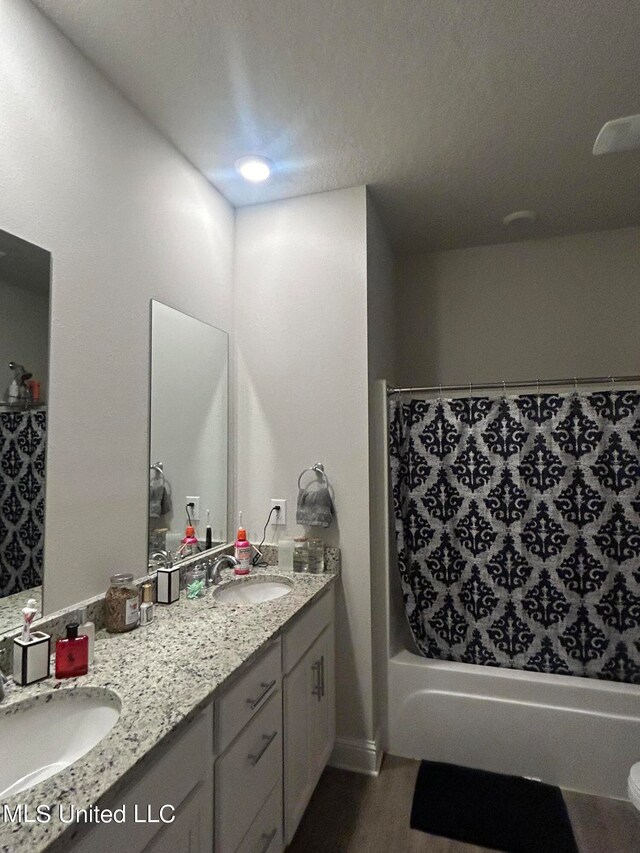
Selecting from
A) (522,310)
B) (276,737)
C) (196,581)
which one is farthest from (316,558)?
(522,310)

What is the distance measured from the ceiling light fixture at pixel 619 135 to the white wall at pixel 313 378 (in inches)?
38.6

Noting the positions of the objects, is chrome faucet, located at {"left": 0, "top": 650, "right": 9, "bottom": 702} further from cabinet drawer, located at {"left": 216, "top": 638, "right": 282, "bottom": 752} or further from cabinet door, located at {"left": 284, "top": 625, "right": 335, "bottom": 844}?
cabinet door, located at {"left": 284, "top": 625, "right": 335, "bottom": 844}

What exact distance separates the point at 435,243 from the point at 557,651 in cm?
235

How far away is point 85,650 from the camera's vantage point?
1.20 metres

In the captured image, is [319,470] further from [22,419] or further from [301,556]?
[22,419]

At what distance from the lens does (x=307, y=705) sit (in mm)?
1766

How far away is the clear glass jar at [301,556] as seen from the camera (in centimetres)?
215

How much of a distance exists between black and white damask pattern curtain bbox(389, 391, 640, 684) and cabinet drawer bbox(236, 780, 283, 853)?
1.06 meters

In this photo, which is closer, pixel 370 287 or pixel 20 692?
pixel 20 692

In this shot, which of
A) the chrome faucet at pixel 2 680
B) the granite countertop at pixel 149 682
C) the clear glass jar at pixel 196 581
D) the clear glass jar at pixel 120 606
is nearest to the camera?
the granite countertop at pixel 149 682

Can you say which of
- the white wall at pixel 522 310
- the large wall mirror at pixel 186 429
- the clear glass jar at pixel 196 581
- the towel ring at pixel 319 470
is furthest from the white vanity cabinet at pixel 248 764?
the white wall at pixel 522 310

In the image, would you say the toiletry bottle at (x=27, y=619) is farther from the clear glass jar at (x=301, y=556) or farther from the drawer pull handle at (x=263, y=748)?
the clear glass jar at (x=301, y=556)

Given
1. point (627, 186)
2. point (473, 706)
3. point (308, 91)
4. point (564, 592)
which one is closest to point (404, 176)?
point (308, 91)

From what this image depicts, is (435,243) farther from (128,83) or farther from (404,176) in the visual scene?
(128,83)
